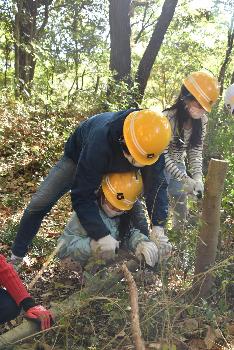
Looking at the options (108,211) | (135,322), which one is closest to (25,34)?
(108,211)

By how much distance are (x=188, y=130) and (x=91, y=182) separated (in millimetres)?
1554

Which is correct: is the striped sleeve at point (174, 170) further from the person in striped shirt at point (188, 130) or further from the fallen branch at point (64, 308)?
the fallen branch at point (64, 308)

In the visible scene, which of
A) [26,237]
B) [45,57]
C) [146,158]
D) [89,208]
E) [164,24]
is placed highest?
[164,24]

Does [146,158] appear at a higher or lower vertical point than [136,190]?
higher

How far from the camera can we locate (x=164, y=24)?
32.1 ft

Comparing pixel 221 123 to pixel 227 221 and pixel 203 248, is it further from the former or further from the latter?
pixel 203 248

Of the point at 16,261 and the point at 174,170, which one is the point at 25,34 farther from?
the point at 16,261

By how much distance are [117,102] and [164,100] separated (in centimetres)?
1604

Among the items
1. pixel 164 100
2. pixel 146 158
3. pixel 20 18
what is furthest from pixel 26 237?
pixel 164 100

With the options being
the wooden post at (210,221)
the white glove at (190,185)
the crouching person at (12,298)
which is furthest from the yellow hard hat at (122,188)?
the crouching person at (12,298)

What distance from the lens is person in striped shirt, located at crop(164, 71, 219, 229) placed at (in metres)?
3.91

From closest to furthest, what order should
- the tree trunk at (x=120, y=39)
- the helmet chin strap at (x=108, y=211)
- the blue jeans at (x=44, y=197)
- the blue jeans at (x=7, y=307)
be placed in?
the blue jeans at (x=7, y=307), the helmet chin strap at (x=108, y=211), the blue jeans at (x=44, y=197), the tree trunk at (x=120, y=39)

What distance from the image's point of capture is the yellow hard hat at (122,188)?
3.17 metres

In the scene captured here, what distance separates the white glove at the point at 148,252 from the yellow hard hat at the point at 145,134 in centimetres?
65
